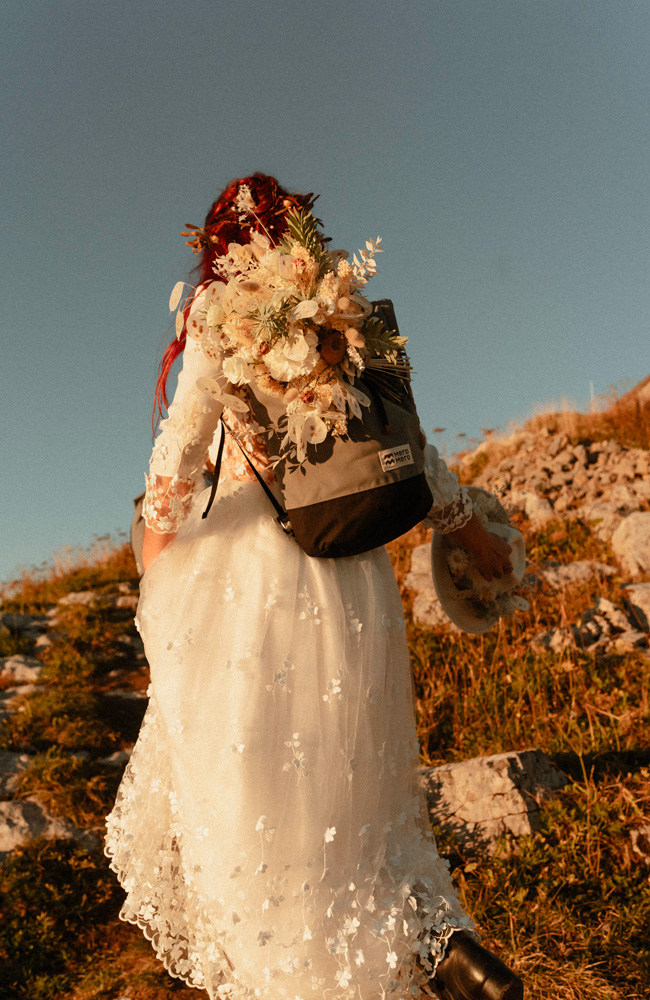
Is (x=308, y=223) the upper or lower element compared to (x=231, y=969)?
upper

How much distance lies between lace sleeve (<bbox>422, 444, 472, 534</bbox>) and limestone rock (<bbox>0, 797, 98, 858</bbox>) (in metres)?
3.41

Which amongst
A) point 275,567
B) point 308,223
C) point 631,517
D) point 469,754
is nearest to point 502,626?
point 469,754

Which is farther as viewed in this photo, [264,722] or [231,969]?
[231,969]

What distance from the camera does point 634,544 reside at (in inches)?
247

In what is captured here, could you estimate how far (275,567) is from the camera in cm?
214

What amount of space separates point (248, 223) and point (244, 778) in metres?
1.73

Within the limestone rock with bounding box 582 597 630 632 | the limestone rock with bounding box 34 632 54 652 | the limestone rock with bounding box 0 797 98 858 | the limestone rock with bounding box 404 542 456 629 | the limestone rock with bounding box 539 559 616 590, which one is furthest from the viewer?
the limestone rock with bounding box 34 632 54 652

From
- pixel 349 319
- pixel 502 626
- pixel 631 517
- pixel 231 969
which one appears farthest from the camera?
pixel 631 517

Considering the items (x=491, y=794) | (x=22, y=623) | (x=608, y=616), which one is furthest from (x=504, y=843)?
(x=22, y=623)

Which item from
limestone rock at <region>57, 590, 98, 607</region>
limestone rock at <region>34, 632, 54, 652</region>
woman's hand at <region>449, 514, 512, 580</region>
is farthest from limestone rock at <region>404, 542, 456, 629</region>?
limestone rock at <region>57, 590, 98, 607</region>

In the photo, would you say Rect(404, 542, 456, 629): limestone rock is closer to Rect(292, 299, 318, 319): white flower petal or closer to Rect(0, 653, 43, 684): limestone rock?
Rect(0, 653, 43, 684): limestone rock

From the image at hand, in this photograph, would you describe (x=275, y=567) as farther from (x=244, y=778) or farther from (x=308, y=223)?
(x=308, y=223)

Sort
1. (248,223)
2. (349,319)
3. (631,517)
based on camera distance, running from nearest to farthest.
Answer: (349,319)
(248,223)
(631,517)

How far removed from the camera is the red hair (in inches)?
91.4
